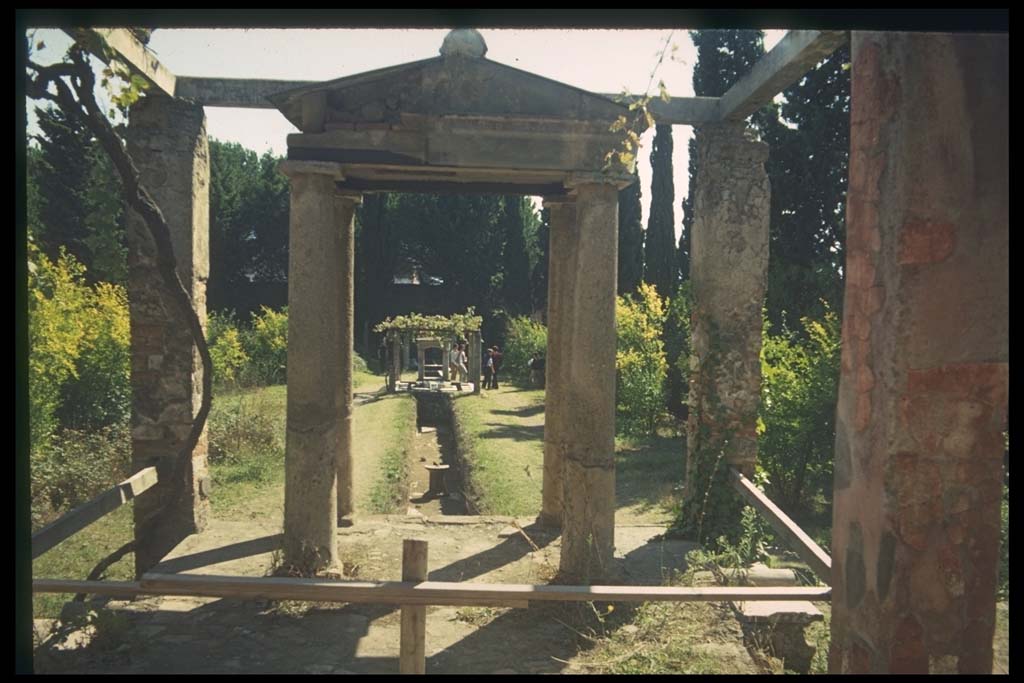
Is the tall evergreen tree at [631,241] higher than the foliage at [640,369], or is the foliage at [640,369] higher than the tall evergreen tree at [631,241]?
the tall evergreen tree at [631,241]

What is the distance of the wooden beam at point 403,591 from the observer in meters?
3.86

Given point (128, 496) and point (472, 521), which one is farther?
point (472, 521)

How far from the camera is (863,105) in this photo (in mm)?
2297

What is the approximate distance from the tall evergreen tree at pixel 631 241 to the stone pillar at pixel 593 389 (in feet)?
57.7

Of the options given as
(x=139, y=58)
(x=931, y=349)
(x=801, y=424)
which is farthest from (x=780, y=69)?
(x=801, y=424)

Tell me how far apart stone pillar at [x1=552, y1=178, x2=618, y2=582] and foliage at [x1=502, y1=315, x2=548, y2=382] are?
1772 cm

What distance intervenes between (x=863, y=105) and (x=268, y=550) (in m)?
5.65

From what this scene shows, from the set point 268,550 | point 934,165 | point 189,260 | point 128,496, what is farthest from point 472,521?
point 934,165

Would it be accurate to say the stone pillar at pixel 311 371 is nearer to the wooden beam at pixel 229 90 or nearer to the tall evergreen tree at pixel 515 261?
the wooden beam at pixel 229 90

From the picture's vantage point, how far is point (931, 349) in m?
2.09

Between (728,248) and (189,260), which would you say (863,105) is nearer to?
(728,248)

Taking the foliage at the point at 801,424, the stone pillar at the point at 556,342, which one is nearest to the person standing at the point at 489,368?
the foliage at the point at 801,424

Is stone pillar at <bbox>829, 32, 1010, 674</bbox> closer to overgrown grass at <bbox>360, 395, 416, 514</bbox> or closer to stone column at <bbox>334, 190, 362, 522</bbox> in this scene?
stone column at <bbox>334, 190, 362, 522</bbox>
